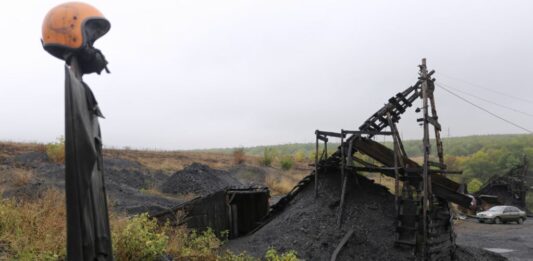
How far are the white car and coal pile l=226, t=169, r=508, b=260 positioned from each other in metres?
19.6

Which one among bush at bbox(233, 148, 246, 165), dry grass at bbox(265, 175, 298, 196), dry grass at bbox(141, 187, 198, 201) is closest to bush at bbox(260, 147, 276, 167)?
bush at bbox(233, 148, 246, 165)

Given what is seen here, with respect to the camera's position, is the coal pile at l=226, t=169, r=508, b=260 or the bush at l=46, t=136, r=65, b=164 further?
the bush at l=46, t=136, r=65, b=164

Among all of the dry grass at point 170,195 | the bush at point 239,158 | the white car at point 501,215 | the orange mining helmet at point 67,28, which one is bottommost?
the white car at point 501,215

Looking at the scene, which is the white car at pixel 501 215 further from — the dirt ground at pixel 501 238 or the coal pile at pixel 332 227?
the coal pile at pixel 332 227

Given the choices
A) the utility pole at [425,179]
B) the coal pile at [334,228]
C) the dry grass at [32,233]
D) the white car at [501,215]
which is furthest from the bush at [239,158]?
the dry grass at [32,233]

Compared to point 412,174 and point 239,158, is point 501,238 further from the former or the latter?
point 239,158

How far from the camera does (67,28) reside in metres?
3.72

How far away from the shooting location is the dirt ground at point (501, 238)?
20059mm

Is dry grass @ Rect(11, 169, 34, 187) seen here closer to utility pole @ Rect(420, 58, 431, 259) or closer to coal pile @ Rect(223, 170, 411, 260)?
coal pile @ Rect(223, 170, 411, 260)

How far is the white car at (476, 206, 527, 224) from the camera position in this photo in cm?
3256

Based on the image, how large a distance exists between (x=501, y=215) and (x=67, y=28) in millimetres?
35332

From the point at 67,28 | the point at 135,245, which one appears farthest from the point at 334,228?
the point at 67,28

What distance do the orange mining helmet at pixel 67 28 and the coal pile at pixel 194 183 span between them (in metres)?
21.0

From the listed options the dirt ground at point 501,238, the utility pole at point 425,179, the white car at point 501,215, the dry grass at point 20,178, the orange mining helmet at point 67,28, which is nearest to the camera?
the orange mining helmet at point 67,28
